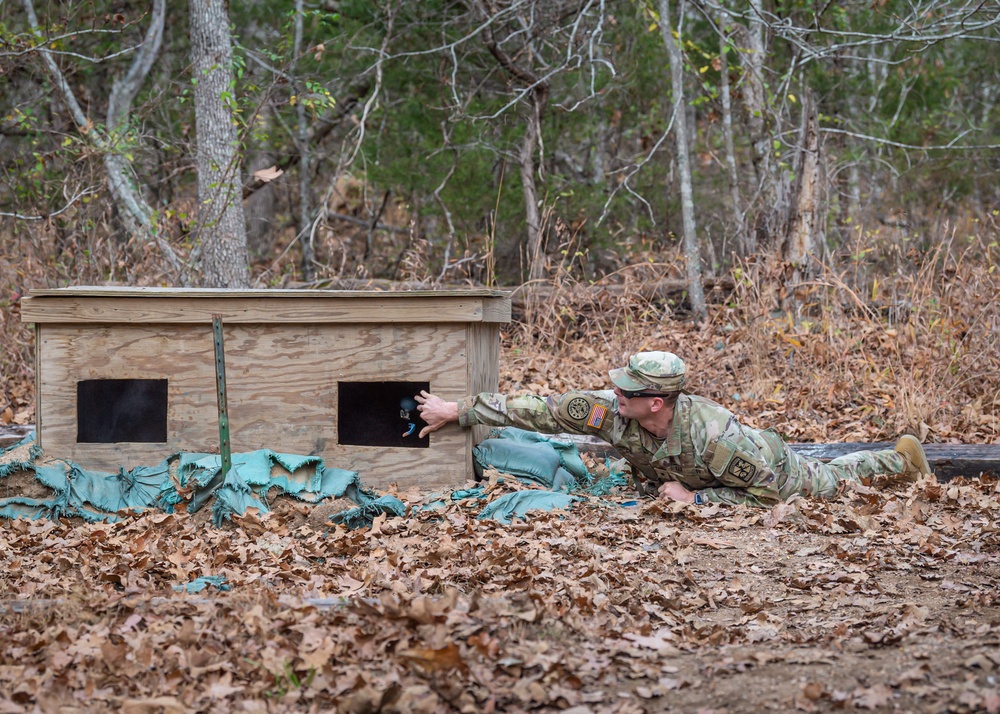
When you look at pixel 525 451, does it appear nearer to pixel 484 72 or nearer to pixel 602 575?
pixel 602 575

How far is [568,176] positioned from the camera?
1252 centimetres

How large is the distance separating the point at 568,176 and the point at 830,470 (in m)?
7.64

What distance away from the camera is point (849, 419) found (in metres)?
7.46

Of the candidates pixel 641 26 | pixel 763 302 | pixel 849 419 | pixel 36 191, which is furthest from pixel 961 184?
pixel 36 191

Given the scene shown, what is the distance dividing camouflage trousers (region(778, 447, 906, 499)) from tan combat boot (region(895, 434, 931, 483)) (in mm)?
34

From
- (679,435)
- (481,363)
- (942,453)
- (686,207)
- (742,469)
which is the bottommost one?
(942,453)

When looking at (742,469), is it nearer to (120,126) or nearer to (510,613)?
(510,613)

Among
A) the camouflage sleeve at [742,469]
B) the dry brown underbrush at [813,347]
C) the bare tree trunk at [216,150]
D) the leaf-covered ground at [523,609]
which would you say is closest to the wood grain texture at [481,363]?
the leaf-covered ground at [523,609]

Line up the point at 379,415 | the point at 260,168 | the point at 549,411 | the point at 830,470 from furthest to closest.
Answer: the point at 260,168, the point at 830,470, the point at 379,415, the point at 549,411

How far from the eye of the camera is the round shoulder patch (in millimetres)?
5285

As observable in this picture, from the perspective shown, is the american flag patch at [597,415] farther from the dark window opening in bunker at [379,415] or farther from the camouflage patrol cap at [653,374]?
the dark window opening in bunker at [379,415]

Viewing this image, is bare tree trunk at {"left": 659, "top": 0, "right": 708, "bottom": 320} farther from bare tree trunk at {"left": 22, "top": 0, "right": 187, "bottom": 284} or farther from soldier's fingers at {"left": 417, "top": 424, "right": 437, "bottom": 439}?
bare tree trunk at {"left": 22, "top": 0, "right": 187, "bottom": 284}

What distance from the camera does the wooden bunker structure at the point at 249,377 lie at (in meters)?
5.31

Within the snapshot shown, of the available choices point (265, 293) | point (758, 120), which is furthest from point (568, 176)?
point (265, 293)
